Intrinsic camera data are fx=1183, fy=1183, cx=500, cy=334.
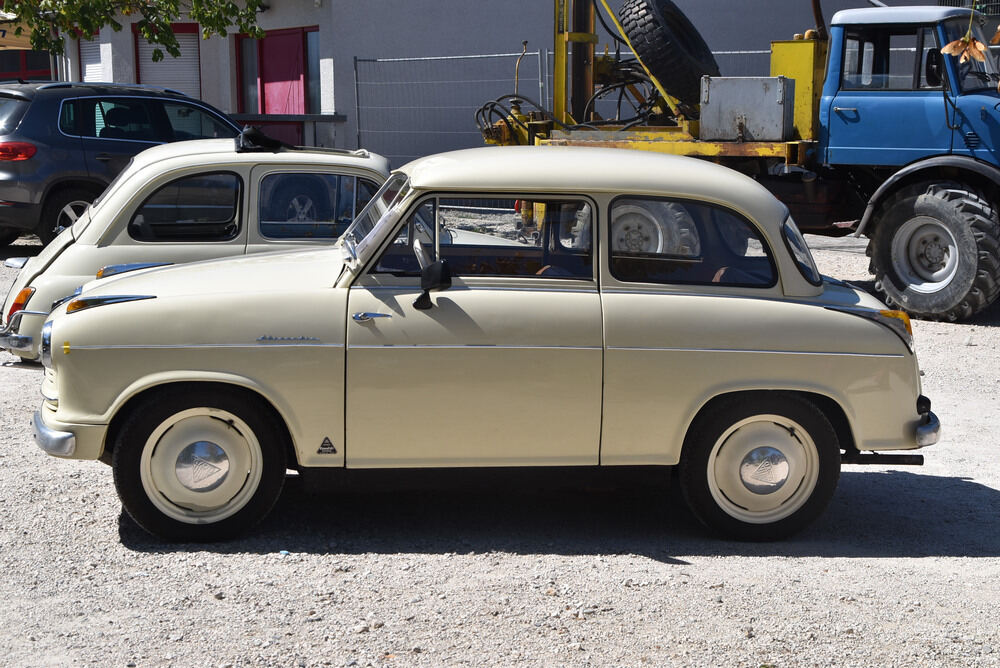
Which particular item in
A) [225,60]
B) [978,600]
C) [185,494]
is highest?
[225,60]

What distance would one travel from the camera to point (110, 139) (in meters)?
12.2

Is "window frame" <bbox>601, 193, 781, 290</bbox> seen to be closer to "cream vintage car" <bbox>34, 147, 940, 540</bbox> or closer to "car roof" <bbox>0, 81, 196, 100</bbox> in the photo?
"cream vintage car" <bbox>34, 147, 940, 540</bbox>

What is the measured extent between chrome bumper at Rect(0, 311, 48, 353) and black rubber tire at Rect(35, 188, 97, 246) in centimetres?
520

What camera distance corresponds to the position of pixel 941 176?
10.6 meters

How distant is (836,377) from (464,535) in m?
1.74

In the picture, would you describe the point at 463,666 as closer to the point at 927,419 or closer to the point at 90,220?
the point at 927,419

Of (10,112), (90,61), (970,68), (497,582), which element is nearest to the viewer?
(497,582)

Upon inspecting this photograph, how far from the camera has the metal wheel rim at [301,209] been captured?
702cm

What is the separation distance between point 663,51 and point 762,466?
318 inches

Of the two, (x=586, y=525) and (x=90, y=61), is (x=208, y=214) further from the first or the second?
(x=90, y=61)

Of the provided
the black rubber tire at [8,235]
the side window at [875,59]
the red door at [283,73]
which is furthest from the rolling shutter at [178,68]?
the side window at [875,59]

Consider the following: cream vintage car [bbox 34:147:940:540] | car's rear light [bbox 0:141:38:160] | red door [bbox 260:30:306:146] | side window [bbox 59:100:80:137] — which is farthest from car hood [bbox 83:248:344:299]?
red door [bbox 260:30:306:146]

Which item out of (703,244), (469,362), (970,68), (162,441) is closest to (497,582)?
(469,362)

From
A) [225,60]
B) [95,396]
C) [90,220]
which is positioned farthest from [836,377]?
[225,60]
